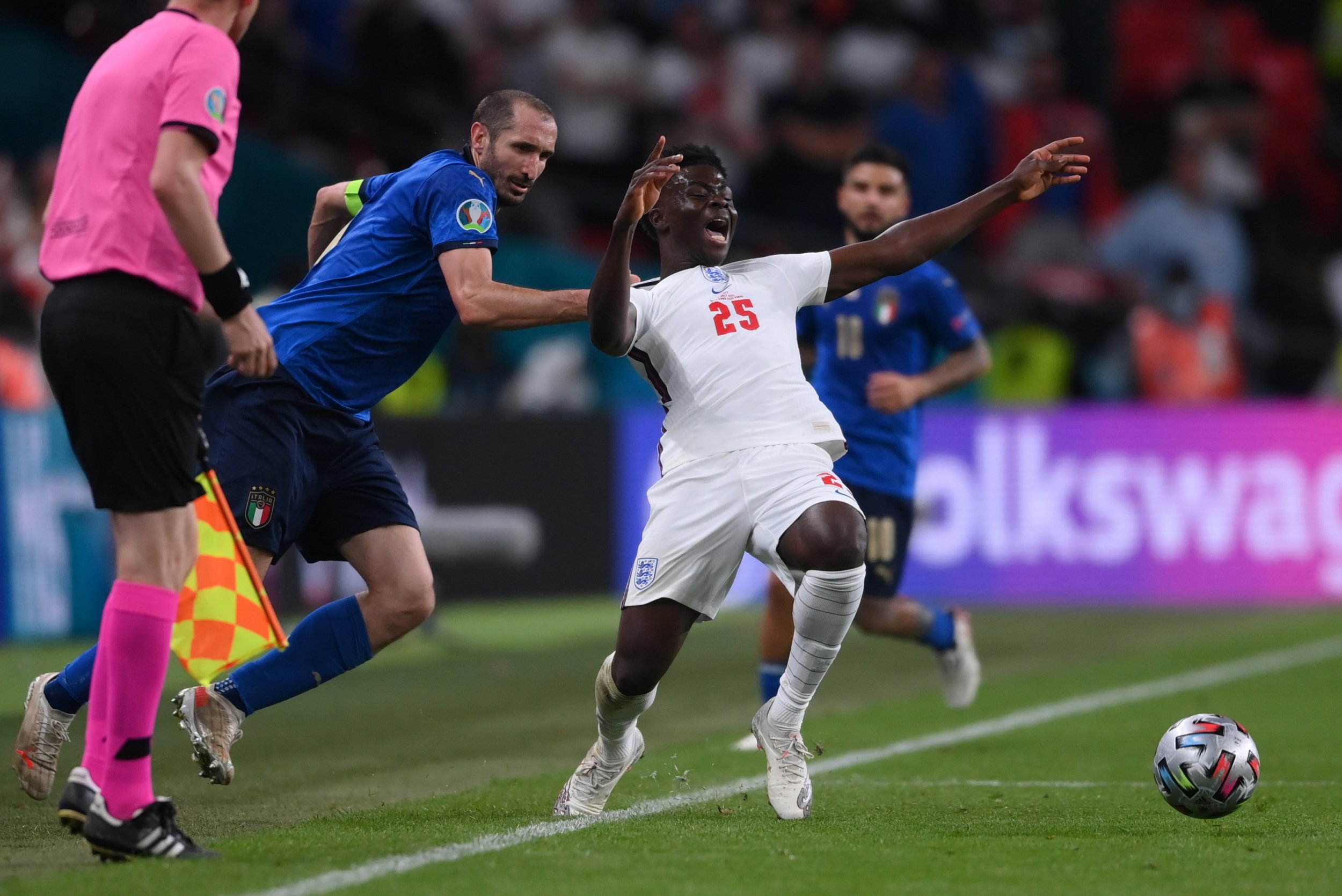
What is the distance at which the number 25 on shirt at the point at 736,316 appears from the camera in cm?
580

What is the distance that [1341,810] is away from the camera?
232 inches

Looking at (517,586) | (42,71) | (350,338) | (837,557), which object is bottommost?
(517,586)

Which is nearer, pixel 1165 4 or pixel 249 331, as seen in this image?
pixel 249 331

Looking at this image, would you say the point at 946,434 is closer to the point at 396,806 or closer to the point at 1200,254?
the point at 1200,254

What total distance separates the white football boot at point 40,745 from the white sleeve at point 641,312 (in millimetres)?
2137

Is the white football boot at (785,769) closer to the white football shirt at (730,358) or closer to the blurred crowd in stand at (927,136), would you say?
the white football shirt at (730,358)

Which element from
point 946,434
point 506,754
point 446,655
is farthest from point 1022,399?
point 506,754

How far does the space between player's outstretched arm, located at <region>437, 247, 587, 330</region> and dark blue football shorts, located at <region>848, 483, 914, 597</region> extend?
2.88 meters

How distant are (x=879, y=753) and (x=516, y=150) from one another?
297 centimetres

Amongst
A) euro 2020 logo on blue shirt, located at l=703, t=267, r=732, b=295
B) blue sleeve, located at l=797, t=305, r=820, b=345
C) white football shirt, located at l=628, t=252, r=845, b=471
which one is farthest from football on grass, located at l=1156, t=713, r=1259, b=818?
blue sleeve, located at l=797, t=305, r=820, b=345

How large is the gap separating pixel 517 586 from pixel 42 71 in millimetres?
5882

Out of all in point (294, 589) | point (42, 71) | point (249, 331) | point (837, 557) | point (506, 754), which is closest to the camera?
point (249, 331)

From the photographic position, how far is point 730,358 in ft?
18.9

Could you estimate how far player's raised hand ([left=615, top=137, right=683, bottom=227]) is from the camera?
5211mm
